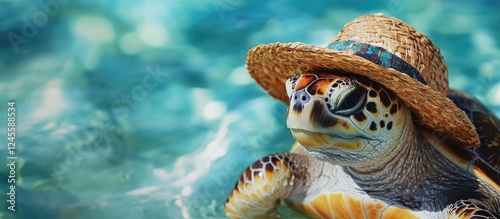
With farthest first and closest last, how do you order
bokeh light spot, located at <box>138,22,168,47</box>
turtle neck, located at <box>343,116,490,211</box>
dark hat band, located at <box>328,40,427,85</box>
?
bokeh light spot, located at <box>138,22,168,47</box>
turtle neck, located at <box>343,116,490,211</box>
dark hat band, located at <box>328,40,427,85</box>

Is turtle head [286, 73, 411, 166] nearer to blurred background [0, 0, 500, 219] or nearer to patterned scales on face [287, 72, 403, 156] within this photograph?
patterned scales on face [287, 72, 403, 156]

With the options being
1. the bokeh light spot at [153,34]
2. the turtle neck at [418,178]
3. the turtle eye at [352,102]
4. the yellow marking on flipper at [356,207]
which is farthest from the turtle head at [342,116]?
the bokeh light spot at [153,34]

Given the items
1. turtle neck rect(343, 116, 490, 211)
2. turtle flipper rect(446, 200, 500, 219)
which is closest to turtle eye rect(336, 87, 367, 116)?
turtle neck rect(343, 116, 490, 211)

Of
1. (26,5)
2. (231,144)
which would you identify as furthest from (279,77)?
(26,5)

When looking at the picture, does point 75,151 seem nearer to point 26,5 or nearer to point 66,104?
point 66,104

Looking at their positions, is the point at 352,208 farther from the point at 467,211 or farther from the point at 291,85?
the point at 291,85

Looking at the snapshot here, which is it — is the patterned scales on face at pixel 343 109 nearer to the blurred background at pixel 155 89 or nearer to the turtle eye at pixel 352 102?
the turtle eye at pixel 352 102

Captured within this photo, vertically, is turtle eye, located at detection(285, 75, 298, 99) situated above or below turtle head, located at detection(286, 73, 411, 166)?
above
